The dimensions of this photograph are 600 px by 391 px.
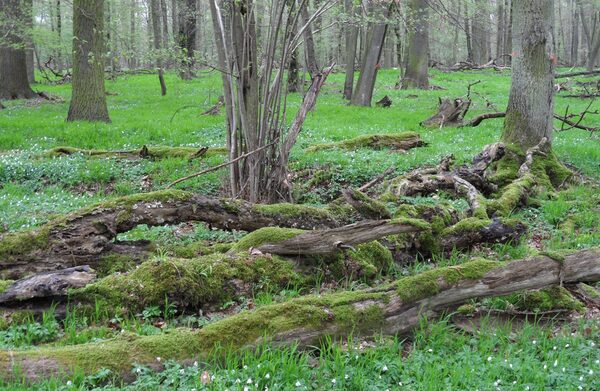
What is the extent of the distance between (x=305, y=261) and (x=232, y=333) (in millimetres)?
1692

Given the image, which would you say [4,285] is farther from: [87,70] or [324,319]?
[87,70]

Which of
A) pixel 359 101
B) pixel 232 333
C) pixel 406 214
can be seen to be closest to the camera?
pixel 232 333

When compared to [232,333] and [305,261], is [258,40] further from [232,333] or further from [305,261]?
[232,333]

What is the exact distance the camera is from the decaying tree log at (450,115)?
15164mm

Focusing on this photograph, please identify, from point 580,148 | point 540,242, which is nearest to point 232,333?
point 540,242

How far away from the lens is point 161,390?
3203mm

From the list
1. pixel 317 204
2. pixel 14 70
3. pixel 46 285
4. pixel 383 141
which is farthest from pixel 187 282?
pixel 14 70

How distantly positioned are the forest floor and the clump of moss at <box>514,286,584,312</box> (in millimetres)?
47

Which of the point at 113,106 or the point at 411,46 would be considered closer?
the point at 113,106

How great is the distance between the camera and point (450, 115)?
49.9ft

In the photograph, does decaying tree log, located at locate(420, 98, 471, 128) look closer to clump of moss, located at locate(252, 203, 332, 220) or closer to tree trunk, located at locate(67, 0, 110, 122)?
tree trunk, located at locate(67, 0, 110, 122)

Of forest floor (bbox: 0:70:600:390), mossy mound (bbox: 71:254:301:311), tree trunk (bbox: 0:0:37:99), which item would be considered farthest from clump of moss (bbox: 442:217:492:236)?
tree trunk (bbox: 0:0:37:99)

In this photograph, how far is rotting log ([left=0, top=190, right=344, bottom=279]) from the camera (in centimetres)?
505

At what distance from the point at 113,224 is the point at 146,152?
5794mm
